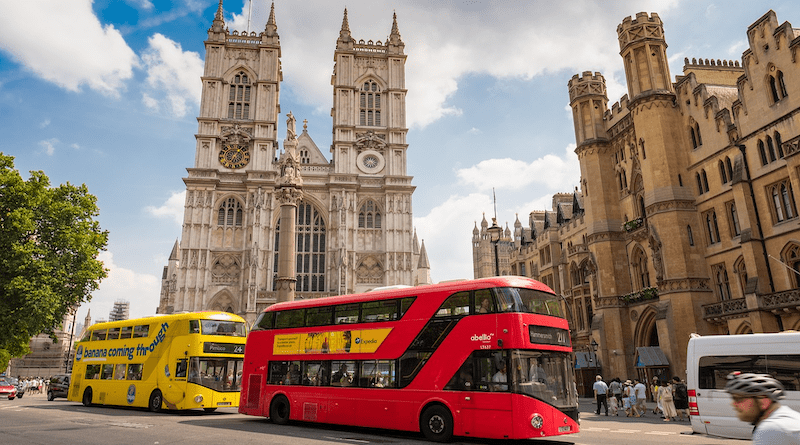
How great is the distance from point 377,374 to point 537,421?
3883 mm

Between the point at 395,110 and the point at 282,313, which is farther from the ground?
the point at 395,110

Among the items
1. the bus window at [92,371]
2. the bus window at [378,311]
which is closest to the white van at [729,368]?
the bus window at [378,311]

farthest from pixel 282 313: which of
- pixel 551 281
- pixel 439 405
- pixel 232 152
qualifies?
pixel 232 152

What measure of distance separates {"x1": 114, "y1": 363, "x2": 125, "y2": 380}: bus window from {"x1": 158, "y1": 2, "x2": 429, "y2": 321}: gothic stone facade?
2612 centimetres

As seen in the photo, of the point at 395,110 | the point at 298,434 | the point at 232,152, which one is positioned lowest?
the point at 298,434

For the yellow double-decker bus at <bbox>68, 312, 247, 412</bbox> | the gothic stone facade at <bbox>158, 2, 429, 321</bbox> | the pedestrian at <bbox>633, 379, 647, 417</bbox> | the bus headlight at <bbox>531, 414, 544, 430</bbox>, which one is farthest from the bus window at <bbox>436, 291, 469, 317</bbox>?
the gothic stone facade at <bbox>158, 2, 429, 321</bbox>

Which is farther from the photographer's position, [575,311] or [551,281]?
[551,281]

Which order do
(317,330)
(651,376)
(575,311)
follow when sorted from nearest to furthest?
(317,330) < (651,376) < (575,311)

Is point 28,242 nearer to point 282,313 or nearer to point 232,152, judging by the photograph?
point 282,313

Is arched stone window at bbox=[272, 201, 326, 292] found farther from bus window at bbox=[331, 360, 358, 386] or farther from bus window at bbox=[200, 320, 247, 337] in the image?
bus window at bbox=[331, 360, 358, 386]

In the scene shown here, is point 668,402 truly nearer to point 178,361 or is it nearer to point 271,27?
point 178,361

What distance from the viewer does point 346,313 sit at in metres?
13.2

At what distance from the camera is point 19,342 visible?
2645 cm

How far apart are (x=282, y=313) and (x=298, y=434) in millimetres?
3695
